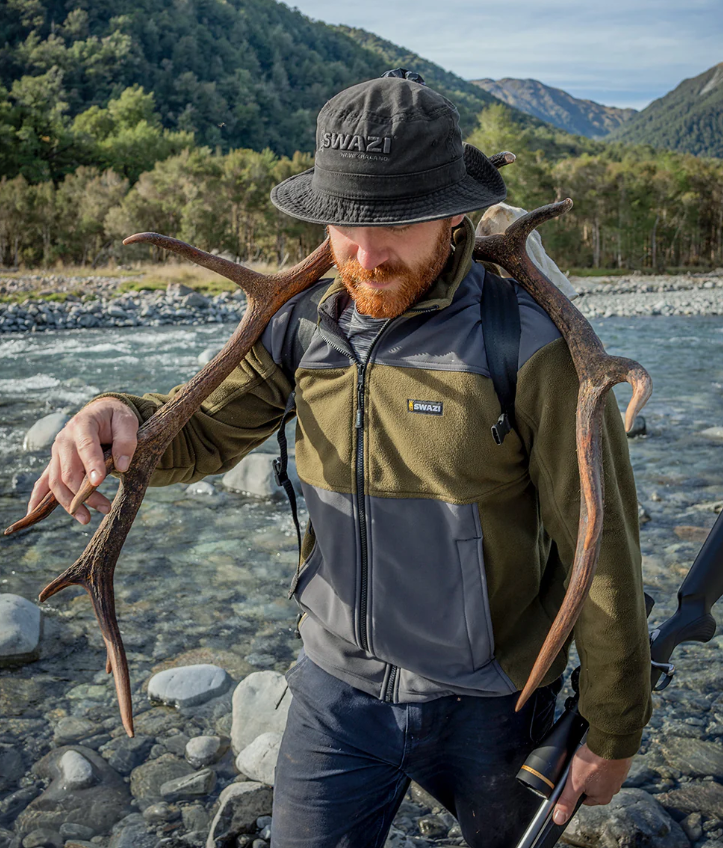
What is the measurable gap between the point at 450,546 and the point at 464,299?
48 centimetres

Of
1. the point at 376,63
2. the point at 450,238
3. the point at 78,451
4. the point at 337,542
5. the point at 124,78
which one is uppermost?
the point at 376,63

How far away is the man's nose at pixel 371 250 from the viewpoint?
1414 mm

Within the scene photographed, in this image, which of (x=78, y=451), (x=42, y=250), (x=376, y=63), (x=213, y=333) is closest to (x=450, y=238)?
(x=78, y=451)

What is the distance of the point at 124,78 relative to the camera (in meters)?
87.8

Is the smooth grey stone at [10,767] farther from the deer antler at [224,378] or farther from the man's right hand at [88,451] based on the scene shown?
the man's right hand at [88,451]

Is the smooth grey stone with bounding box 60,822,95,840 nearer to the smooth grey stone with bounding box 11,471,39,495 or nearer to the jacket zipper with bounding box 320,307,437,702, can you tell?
the jacket zipper with bounding box 320,307,437,702

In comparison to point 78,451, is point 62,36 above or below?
above

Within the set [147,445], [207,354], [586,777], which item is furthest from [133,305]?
[586,777]

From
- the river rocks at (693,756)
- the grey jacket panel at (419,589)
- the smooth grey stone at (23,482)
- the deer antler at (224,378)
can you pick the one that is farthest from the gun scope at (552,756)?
the smooth grey stone at (23,482)

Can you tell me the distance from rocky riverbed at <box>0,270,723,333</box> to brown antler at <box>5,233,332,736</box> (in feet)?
53.9

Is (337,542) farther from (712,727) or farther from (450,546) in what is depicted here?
(712,727)

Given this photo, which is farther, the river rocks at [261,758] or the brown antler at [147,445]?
the river rocks at [261,758]

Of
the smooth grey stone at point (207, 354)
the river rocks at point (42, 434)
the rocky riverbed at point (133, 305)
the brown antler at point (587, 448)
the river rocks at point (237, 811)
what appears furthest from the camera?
the rocky riverbed at point (133, 305)

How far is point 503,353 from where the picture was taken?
141 centimetres
